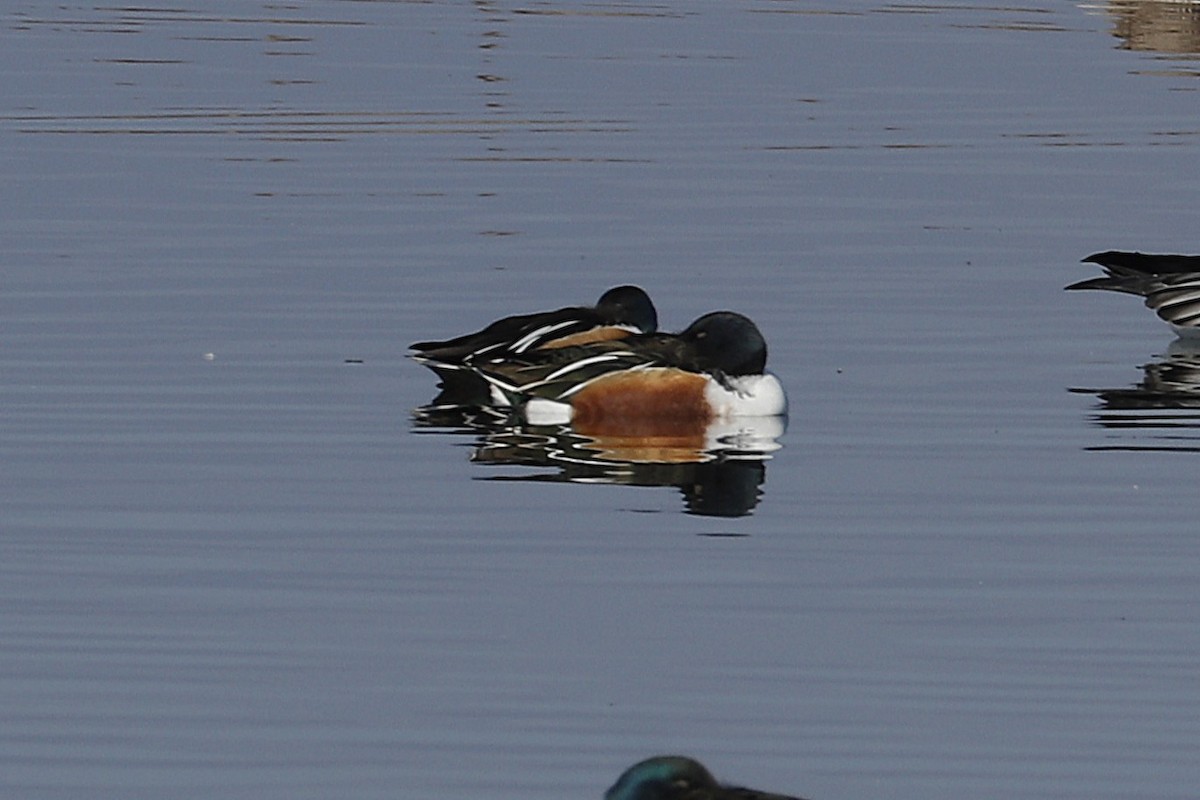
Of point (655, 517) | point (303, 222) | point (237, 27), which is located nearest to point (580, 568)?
point (655, 517)

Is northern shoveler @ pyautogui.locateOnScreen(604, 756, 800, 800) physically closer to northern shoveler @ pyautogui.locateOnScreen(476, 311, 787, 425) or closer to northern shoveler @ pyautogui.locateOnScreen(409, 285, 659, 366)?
northern shoveler @ pyautogui.locateOnScreen(476, 311, 787, 425)

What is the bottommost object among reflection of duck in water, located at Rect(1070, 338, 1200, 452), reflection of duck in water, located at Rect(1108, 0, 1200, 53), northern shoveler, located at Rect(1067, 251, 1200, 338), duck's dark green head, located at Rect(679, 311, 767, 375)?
reflection of duck in water, located at Rect(1070, 338, 1200, 452)

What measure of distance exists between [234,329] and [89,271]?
224 cm

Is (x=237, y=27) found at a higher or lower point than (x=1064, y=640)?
higher

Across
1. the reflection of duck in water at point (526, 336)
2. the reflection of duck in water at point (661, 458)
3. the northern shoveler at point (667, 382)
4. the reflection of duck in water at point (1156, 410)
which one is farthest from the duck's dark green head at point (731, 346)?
the reflection of duck in water at point (1156, 410)

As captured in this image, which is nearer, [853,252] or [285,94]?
[853,252]

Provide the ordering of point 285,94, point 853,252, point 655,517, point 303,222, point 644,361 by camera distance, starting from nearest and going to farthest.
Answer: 1. point 655,517
2. point 644,361
3. point 853,252
4. point 303,222
5. point 285,94

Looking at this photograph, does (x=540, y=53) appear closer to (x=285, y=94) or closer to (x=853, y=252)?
(x=285, y=94)

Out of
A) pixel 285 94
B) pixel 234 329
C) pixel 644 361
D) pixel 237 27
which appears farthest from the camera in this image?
pixel 237 27

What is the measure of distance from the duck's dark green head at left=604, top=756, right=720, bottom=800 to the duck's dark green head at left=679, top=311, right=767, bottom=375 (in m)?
7.95

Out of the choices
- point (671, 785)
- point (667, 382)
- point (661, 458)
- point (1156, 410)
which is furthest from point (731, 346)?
point (671, 785)

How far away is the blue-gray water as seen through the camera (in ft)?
27.6

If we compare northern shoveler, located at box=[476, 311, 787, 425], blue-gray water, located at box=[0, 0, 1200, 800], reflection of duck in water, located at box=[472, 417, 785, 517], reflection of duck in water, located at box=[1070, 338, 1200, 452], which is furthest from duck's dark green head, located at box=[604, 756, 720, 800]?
northern shoveler, located at box=[476, 311, 787, 425]

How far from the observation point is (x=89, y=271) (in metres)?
17.6
